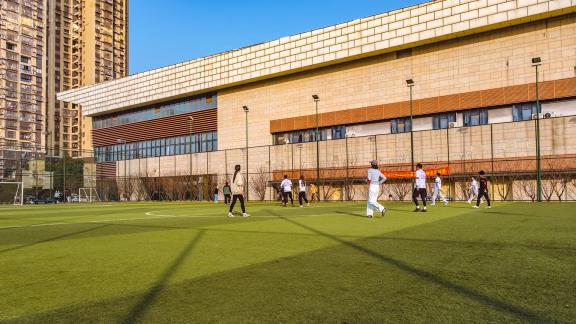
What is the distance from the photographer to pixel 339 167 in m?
49.0

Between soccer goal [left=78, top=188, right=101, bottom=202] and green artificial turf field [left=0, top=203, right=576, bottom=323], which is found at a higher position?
green artificial turf field [left=0, top=203, right=576, bottom=323]

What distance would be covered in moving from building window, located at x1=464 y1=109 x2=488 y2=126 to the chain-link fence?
1039mm

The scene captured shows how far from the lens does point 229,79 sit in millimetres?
58156

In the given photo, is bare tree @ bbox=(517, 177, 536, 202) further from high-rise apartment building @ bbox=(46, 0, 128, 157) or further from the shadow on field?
high-rise apartment building @ bbox=(46, 0, 128, 157)

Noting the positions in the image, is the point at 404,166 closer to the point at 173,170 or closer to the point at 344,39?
the point at 344,39

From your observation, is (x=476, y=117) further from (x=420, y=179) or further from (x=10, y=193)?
(x=10, y=193)

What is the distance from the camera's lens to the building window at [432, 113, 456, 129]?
42812 millimetres

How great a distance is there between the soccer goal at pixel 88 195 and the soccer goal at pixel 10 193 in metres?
8.91

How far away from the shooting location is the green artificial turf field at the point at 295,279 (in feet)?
14.1

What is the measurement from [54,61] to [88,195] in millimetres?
78191

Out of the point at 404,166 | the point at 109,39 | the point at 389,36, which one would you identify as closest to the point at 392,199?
the point at 404,166

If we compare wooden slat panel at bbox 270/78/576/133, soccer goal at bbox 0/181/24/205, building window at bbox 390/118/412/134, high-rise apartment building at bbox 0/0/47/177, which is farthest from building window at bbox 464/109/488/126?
high-rise apartment building at bbox 0/0/47/177

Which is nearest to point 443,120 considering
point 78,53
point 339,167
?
point 339,167

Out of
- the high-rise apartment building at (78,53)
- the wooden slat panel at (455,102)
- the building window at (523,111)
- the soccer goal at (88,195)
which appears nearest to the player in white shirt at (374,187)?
the wooden slat panel at (455,102)
